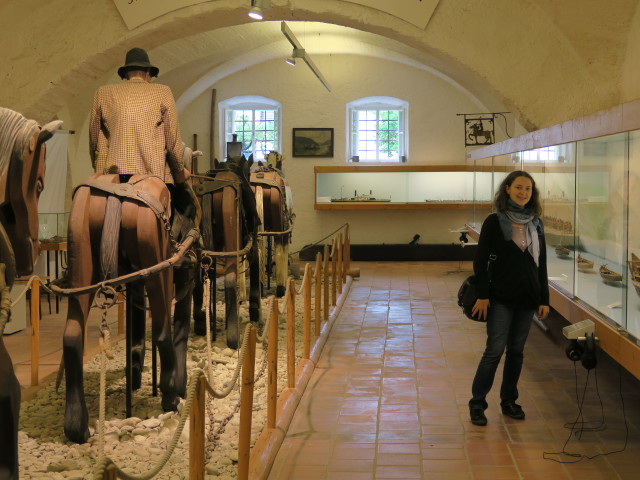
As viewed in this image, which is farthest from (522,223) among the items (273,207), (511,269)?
(273,207)

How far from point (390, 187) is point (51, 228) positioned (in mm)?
9560

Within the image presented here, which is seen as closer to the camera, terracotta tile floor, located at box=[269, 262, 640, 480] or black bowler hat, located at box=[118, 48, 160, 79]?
terracotta tile floor, located at box=[269, 262, 640, 480]

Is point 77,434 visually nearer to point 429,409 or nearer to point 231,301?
point 429,409

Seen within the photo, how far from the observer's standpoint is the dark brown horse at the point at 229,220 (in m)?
7.83

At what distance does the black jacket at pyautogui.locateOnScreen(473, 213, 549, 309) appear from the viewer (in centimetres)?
554

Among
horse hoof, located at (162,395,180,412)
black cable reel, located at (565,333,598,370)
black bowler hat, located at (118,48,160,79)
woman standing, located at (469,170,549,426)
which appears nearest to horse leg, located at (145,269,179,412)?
horse hoof, located at (162,395,180,412)

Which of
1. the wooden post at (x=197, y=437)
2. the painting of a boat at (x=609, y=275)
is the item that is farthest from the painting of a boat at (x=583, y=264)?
the wooden post at (x=197, y=437)

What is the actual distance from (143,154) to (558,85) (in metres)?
6.06

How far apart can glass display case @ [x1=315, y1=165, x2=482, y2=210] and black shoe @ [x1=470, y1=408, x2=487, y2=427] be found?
12.8m

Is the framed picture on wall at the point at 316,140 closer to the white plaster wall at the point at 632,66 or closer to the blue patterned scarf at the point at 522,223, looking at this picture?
the white plaster wall at the point at 632,66

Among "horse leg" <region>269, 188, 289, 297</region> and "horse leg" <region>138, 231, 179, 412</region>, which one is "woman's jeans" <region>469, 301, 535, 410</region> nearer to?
"horse leg" <region>138, 231, 179, 412</region>

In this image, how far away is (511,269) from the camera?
18.2ft

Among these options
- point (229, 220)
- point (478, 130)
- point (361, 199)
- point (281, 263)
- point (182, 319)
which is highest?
point (478, 130)

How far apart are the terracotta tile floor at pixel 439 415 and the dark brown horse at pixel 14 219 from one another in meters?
2.01
